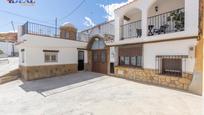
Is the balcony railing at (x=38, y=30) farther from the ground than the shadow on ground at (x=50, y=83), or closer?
farther from the ground

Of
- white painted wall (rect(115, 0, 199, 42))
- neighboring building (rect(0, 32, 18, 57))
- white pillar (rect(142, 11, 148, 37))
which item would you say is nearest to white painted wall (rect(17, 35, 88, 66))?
white painted wall (rect(115, 0, 199, 42))

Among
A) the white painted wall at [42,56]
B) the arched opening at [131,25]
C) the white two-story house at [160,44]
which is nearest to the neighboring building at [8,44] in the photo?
the white painted wall at [42,56]

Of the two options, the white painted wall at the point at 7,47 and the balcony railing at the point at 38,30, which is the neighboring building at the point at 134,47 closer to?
the balcony railing at the point at 38,30

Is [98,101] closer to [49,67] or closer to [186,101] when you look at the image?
[186,101]

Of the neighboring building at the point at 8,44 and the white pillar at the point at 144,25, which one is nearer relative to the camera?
the white pillar at the point at 144,25

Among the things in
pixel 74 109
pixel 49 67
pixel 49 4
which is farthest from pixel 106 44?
pixel 74 109

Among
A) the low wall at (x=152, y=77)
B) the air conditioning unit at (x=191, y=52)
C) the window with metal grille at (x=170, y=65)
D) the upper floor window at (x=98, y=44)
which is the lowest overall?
the low wall at (x=152, y=77)

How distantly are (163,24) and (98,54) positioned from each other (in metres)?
6.36

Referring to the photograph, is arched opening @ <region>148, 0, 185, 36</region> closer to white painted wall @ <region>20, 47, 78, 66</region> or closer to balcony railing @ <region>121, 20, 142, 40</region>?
balcony railing @ <region>121, 20, 142, 40</region>

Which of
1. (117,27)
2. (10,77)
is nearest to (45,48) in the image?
(10,77)

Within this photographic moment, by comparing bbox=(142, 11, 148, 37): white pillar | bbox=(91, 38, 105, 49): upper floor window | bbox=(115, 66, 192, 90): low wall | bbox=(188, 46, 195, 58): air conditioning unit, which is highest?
bbox=(142, 11, 148, 37): white pillar

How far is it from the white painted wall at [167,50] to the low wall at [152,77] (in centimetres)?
41

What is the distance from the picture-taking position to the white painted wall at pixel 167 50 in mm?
6945

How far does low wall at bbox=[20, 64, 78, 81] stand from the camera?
11.3 m
